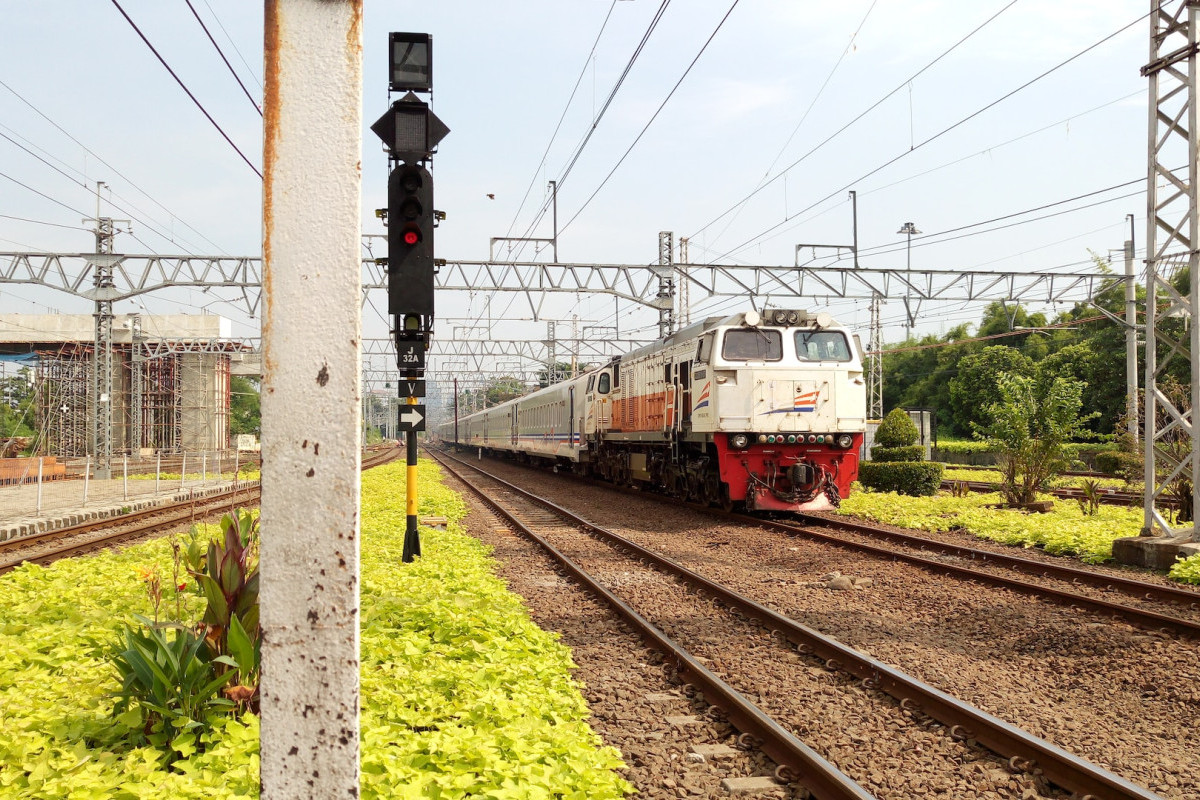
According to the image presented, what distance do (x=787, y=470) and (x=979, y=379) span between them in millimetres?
40387

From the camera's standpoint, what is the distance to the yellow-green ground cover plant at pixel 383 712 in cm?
373

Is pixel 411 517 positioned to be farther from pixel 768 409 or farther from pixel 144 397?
pixel 144 397

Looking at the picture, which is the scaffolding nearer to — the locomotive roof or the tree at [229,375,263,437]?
the tree at [229,375,263,437]

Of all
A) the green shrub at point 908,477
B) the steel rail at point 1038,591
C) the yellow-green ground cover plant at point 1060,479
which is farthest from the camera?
the yellow-green ground cover plant at point 1060,479

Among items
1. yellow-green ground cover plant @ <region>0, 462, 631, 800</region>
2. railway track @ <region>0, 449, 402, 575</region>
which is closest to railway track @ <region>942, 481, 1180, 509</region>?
yellow-green ground cover plant @ <region>0, 462, 631, 800</region>

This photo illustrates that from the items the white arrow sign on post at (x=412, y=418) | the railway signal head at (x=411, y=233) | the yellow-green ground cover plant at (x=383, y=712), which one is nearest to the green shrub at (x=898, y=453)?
the white arrow sign on post at (x=412, y=418)

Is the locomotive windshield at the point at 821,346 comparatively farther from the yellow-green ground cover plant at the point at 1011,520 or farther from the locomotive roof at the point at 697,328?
the yellow-green ground cover plant at the point at 1011,520

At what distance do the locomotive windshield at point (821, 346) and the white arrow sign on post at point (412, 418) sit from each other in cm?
672

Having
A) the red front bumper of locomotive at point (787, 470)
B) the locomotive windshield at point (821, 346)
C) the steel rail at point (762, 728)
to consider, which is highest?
the locomotive windshield at point (821, 346)

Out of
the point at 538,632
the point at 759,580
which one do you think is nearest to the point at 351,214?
the point at 538,632

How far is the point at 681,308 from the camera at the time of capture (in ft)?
95.3

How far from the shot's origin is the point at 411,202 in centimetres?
923

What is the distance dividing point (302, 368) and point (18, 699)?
12.2 feet

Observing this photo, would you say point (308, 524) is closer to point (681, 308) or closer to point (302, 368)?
point (302, 368)
